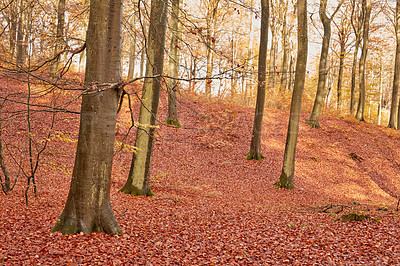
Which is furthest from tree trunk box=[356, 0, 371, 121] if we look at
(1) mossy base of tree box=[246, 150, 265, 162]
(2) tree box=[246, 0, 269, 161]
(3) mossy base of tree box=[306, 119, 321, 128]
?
(1) mossy base of tree box=[246, 150, 265, 162]

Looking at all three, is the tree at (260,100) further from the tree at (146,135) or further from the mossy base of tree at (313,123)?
the mossy base of tree at (313,123)

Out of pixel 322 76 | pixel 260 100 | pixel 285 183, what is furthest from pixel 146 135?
pixel 322 76

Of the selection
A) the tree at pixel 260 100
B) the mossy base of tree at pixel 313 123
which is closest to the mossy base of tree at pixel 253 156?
the tree at pixel 260 100

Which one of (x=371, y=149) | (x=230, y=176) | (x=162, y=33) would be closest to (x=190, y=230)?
(x=162, y=33)

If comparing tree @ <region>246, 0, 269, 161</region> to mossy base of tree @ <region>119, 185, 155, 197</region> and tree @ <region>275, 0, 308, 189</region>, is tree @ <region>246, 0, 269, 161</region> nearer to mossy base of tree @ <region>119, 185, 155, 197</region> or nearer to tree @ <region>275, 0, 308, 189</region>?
tree @ <region>275, 0, 308, 189</region>

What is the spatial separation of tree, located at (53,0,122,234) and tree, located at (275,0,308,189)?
26.3 feet

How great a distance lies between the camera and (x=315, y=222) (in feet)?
20.9

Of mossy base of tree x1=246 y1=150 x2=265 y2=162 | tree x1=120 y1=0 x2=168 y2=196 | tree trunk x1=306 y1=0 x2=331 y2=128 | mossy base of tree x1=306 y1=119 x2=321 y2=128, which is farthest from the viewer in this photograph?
mossy base of tree x1=306 y1=119 x2=321 y2=128

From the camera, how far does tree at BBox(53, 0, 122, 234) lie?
426cm

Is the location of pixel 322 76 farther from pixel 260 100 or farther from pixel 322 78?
pixel 260 100

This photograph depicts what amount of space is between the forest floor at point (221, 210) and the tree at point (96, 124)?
33cm

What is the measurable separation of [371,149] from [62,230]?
17.7 meters

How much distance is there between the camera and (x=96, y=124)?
4258mm

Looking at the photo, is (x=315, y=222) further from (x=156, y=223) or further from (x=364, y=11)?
(x=364, y=11)
